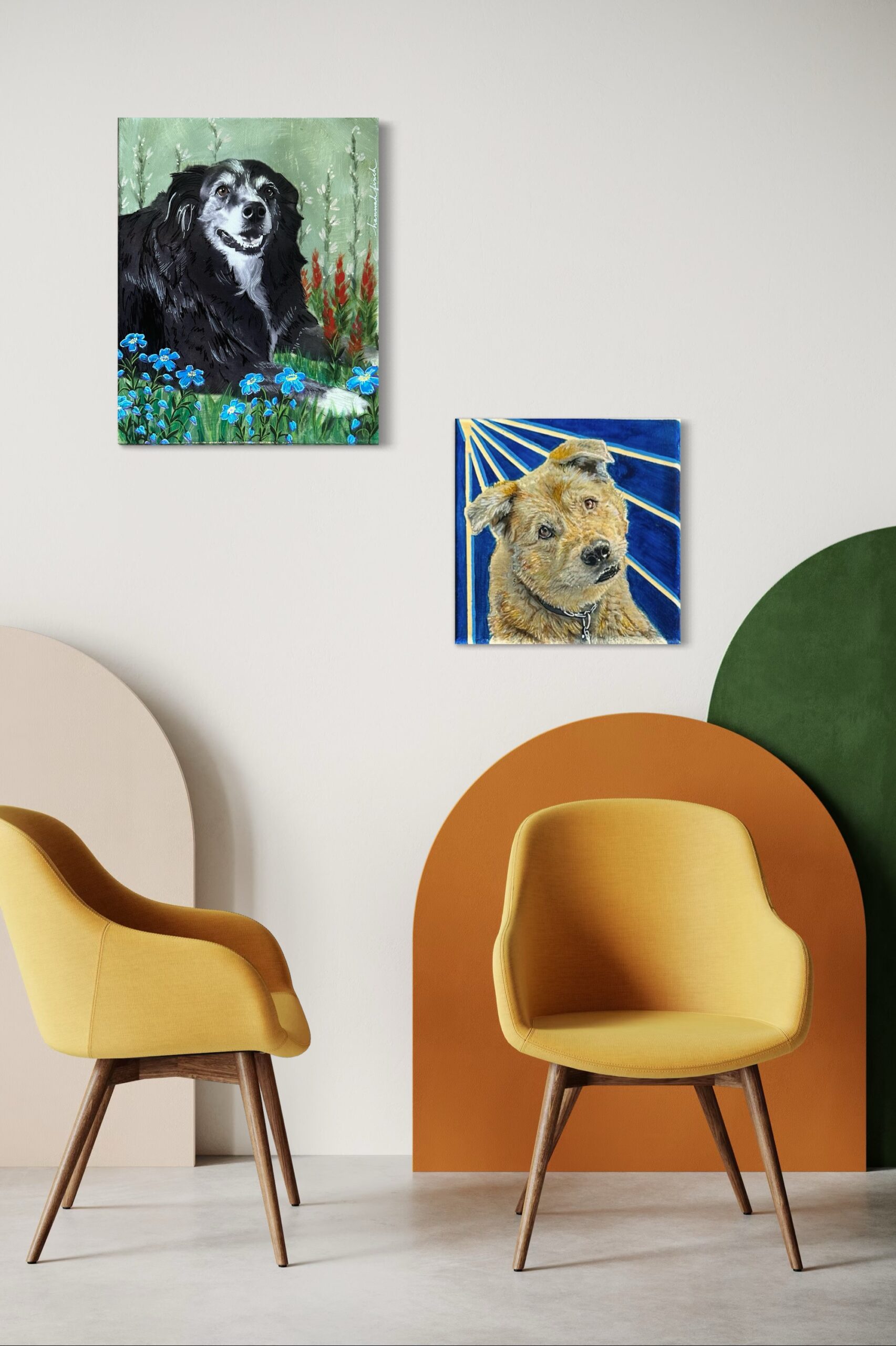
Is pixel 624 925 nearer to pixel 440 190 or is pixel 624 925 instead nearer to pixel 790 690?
pixel 790 690

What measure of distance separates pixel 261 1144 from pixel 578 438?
181 cm

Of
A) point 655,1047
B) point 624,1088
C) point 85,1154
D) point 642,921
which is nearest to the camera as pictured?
point 655,1047

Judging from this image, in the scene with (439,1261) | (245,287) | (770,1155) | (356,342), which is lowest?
(439,1261)

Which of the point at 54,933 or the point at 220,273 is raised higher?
the point at 220,273

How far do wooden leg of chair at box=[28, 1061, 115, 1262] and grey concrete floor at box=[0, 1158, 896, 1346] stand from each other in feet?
0.19

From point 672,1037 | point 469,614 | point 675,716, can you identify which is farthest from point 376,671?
point 672,1037

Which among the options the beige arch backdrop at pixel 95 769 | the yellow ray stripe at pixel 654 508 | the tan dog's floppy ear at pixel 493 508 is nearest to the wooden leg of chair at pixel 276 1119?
the beige arch backdrop at pixel 95 769

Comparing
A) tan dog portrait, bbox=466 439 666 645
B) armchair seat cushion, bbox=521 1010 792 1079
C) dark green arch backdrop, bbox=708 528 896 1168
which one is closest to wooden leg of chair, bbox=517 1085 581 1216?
armchair seat cushion, bbox=521 1010 792 1079

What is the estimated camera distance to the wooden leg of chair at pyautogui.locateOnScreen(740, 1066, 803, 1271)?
2143 mm

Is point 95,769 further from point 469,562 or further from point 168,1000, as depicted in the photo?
point 469,562

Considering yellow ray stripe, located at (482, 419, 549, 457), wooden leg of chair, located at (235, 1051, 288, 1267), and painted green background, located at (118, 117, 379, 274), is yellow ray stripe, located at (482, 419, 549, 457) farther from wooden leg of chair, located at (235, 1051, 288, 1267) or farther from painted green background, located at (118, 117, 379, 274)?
wooden leg of chair, located at (235, 1051, 288, 1267)

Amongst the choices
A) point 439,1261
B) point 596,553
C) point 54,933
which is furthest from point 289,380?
point 439,1261

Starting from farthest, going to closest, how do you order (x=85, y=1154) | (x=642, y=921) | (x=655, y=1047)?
(x=642, y=921)
(x=85, y=1154)
(x=655, y=1047)

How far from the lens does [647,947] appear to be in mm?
2529
